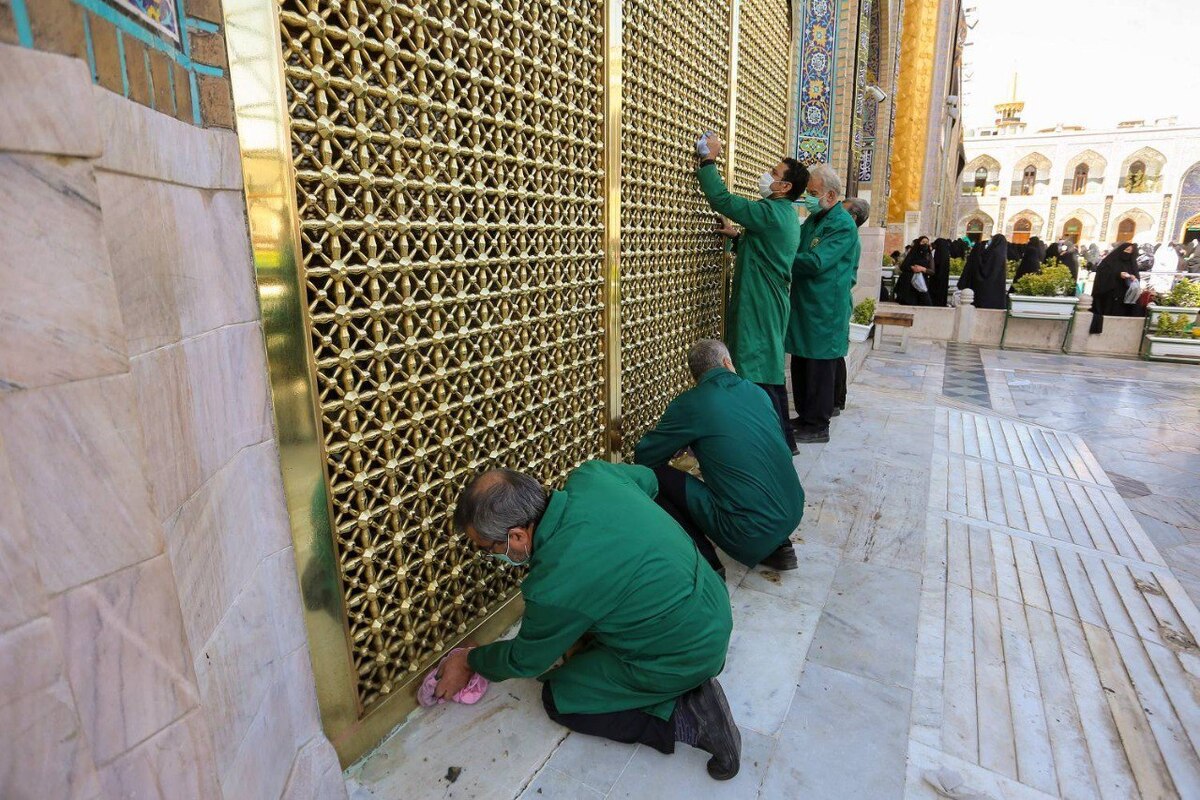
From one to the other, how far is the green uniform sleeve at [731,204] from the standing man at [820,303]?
0.71m

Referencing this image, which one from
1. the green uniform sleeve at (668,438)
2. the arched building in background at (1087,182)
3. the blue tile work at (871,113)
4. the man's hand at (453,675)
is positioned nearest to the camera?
the man's hand at (453,675)

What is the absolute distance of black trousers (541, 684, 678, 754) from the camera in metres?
1.83

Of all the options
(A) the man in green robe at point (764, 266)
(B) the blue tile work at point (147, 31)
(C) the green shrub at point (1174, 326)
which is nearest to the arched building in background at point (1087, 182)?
(C) the green shrub at point (1174, 326)

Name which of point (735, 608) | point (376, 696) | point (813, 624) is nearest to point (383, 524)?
point (376, 696)

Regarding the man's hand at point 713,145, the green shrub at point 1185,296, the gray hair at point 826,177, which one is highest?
the man's hand at point 713,145

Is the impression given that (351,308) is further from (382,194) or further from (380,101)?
(380,101)

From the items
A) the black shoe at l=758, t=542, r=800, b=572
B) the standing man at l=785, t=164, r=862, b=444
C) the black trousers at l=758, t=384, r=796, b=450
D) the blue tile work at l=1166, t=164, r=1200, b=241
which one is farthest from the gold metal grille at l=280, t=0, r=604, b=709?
the blue tile work at l=1166, t=164, r=1200, b=241

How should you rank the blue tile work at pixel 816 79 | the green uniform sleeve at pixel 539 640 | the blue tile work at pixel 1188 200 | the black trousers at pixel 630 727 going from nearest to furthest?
1. the green uniform sleeve at pixel 539 640
2. the black trousers at pixel 630 727
3. the blue tile work at pixel 816 79
4. the blue tile work at pixel 1188 200

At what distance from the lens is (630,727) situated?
1.86 metres

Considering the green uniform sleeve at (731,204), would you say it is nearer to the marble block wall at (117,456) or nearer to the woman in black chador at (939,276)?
the marble block wall at (117,456)

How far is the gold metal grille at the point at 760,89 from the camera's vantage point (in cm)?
434

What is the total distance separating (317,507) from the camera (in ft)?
5.27

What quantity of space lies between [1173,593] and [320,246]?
3540 millimetres

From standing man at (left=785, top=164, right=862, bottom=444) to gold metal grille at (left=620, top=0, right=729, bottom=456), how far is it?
0.78 meters
